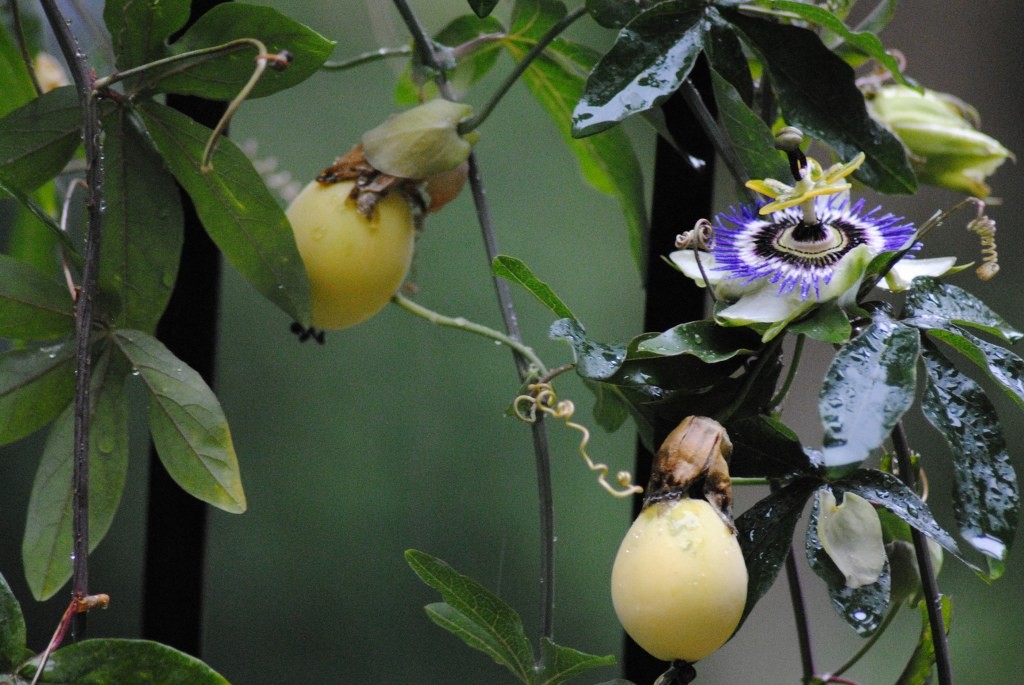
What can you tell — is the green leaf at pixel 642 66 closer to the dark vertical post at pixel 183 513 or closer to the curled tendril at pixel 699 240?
the curled tendril at pixel 699 240

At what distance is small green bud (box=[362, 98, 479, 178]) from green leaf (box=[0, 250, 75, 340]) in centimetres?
17

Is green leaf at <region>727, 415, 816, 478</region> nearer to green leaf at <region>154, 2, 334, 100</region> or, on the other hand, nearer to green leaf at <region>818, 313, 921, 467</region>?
green leaf at <region>818, 313, 921, 467</region>

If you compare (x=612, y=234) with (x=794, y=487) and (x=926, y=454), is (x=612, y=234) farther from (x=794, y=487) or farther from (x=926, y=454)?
(x=794, y=487)

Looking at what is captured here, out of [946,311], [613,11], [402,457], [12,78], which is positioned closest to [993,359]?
[946,311]

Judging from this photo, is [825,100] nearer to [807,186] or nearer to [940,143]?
[807,186]

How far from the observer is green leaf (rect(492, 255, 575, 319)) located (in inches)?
17.0

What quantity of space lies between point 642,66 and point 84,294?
0.26 meters

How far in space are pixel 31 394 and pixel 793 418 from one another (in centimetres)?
68

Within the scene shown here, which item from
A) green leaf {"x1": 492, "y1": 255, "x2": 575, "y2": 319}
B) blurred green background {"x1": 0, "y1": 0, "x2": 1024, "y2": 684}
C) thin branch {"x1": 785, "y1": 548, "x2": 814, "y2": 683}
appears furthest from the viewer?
blurred green background {"x1": 0, "y1": 0, "x2": 1024, "y2": 684}

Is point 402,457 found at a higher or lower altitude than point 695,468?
lower

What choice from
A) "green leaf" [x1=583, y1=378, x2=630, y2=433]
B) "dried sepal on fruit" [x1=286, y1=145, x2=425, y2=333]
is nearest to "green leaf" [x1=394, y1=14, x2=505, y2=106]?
"dried sepal on fruit" [x1=286, y1=145, x2=425, y2=333]

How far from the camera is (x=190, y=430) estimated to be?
1.54 feet

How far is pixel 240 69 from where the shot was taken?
0.46 m

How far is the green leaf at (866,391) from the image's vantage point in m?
0.33
